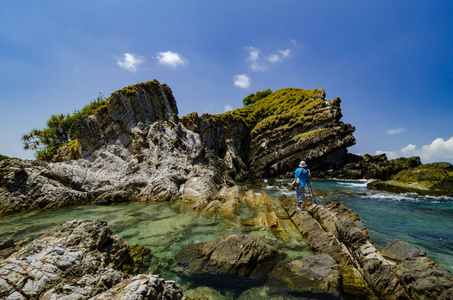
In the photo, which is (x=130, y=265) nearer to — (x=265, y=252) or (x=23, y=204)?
(x=265, y=252)

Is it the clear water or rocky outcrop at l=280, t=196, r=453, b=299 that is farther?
the clear water

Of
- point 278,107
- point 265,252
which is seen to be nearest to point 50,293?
point 265,252

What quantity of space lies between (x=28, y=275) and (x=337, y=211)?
46.0 ft

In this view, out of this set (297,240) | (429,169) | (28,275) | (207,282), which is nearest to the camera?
(28,275)

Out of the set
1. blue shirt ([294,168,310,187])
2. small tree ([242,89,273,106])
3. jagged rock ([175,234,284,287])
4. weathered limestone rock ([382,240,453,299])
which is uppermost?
small tree ([242,89,273,106])

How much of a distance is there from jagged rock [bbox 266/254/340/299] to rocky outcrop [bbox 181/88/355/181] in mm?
40054

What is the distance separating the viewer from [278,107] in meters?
71.7

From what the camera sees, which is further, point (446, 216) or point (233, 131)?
point (233, 131)

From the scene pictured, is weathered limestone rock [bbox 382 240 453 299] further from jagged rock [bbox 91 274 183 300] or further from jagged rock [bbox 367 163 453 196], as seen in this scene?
jagged rock [bbox 367 163 453 196]

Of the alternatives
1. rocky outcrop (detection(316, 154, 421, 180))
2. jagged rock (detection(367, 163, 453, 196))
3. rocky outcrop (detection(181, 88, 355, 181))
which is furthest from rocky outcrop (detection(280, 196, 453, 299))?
rocky outcrop (detection(316, 154, 421, 180))

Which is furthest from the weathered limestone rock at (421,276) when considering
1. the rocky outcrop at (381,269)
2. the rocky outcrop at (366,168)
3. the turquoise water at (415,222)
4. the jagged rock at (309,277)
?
the rocky outcrop at (366,168)

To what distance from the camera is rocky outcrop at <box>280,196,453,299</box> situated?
5336 mm

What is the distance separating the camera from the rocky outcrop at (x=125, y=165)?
17.9 m

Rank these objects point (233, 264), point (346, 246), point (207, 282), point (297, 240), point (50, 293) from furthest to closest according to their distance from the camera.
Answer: point (297, 240) → point (346, 246) → point (233, 264) → point (207, 282) → point (50, 293)
